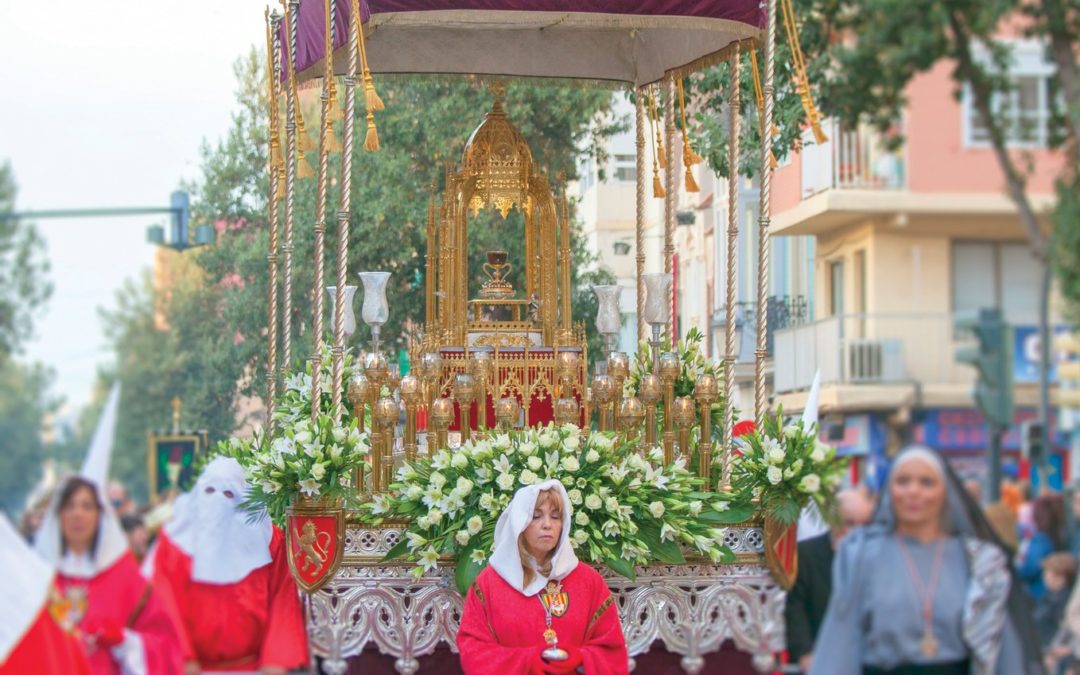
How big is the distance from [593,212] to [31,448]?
10.7 metres

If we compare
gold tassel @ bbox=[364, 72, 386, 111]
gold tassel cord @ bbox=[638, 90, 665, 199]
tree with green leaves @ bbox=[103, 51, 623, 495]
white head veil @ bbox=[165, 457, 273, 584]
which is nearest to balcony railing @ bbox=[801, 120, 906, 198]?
gold tassel cord @ bbox=[638, 90, 665, 199]

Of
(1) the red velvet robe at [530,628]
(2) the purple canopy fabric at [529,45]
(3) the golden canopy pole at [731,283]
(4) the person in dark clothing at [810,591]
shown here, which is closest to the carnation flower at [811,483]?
(4) the person in dark clothing at [810,591]

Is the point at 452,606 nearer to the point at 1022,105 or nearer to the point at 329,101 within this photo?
the point at 329,101

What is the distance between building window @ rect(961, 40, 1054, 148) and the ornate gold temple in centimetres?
500

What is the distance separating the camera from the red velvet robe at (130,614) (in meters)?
5.81

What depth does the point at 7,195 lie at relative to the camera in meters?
9.67

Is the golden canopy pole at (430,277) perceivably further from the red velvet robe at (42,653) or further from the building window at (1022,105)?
the red velvet robe at (42,653)

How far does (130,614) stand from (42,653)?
346 millimetres

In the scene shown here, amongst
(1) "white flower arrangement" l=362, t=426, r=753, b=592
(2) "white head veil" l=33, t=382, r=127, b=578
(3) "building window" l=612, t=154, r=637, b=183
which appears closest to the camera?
(2) "white head veil" l=33, t=382, r=127, b=578

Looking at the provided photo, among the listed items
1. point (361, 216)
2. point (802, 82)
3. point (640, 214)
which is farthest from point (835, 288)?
point (361, 216)

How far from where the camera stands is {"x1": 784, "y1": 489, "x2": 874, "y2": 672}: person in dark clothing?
7871mm

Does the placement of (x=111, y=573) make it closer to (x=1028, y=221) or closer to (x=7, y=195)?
(x=1028, y=221)

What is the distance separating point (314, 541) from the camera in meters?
8.73

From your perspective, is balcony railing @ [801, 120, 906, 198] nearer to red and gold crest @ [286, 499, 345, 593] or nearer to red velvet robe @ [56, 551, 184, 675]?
red and gold crest @ [286, 499, 345, 593]
